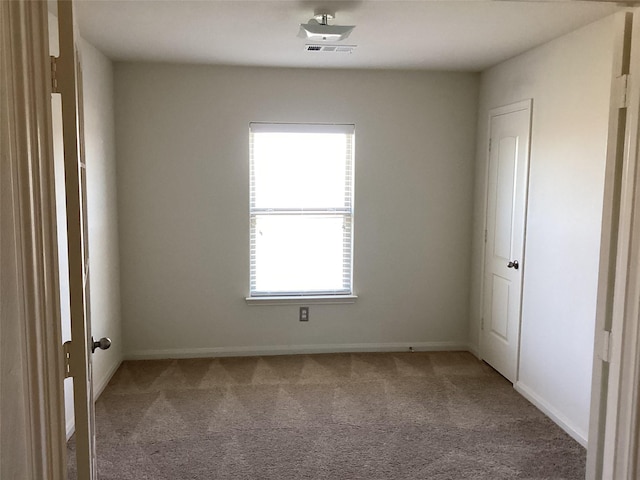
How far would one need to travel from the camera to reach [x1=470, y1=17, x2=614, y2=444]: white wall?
3.10m

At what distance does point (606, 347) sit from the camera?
1708 mm

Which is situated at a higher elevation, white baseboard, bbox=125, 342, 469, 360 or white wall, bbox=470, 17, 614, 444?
white wall, bbox=470, 17, 614, 444

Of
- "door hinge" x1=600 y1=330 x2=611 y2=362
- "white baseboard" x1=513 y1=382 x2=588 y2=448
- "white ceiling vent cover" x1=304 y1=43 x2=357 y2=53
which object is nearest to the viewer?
"door hinge" x1=600 y1=330 x2=611 y2=362

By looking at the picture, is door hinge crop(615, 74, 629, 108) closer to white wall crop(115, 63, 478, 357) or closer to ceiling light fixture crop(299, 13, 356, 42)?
ceiling light fixture crop(299, 13, 356, 42)

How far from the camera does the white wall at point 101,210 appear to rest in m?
3.63

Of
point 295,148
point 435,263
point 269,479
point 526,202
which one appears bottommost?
point 269,479

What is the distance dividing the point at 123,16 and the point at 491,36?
224 centimetres

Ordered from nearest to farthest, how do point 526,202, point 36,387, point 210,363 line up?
point 36,387, point 526,202, point 210,363

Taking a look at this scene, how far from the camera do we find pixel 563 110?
340 cm

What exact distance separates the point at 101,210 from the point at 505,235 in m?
3.08

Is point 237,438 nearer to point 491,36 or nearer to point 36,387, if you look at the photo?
point 36,387

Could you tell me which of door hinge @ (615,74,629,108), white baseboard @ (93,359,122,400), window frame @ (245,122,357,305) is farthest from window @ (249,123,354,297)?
door hinge @ (615,74,629,108)

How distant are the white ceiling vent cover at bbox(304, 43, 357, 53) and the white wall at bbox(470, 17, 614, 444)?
129 cm

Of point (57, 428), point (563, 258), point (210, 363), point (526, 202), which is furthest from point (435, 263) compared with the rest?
point (57, 428)
